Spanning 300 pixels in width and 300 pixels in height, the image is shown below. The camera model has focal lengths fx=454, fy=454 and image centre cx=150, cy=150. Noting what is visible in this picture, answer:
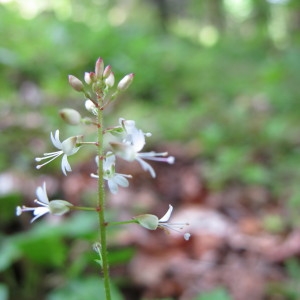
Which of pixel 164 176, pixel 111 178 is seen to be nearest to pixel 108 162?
pixel 111 178

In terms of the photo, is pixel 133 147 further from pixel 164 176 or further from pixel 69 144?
pixel 164 176

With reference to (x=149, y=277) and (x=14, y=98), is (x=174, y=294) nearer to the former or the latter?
(x=149, y=277)

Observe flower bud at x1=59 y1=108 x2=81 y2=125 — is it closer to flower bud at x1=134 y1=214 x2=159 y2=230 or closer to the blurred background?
flower bud at x1=134 y1=214 x2=159 y2=230

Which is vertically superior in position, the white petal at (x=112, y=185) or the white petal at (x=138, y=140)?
the white petal at (x=138, y=140)

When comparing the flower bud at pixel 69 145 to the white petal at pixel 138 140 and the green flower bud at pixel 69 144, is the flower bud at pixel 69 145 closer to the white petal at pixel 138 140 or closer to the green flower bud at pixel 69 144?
the green flower bud at pixel 69 144

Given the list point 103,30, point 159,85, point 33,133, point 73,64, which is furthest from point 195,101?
point 103,30

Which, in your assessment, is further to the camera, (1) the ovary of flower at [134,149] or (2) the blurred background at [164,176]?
(2) the blurred background at [164,176]

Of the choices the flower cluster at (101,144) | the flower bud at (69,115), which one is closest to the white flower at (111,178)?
the flower cluster at (101,144)

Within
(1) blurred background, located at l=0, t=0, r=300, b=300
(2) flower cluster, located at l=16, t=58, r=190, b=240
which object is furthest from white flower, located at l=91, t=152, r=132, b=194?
(1) blurred background, located at l=0, t=0, r=300, b=300
